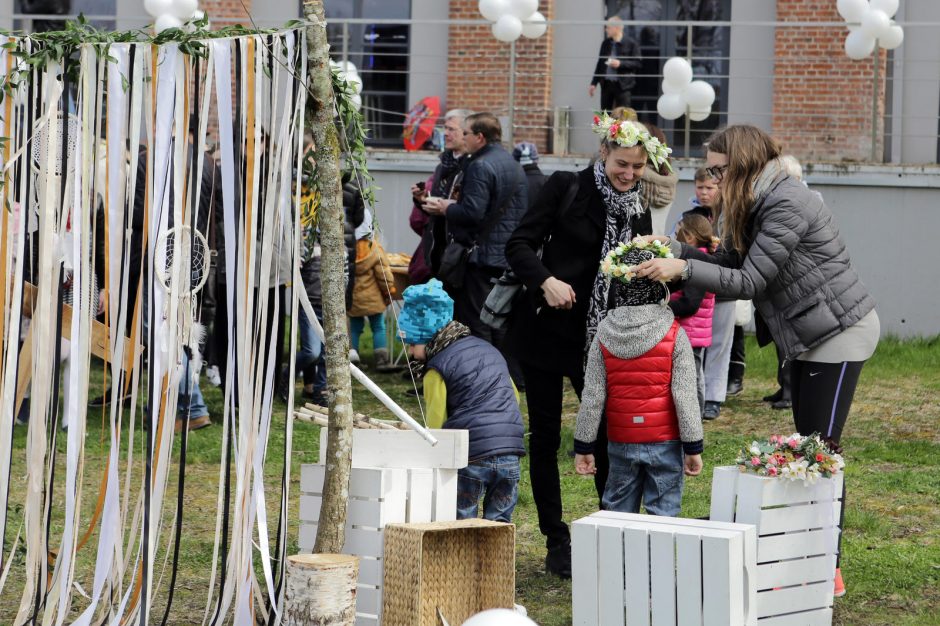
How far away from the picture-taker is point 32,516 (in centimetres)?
404

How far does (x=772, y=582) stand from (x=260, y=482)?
1.60 meters

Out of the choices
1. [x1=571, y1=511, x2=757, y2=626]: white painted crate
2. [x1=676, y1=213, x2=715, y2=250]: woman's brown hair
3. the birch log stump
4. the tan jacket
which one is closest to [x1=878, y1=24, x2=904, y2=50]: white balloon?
the tan jacket

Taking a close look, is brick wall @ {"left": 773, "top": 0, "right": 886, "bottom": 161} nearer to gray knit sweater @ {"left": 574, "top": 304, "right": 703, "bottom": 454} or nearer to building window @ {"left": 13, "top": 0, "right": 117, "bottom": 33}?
building window @ {"left": 13, "top": 0, "right": 117, "bottom": 33}

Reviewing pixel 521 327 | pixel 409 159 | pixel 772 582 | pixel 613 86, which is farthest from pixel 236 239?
pixel 613 86

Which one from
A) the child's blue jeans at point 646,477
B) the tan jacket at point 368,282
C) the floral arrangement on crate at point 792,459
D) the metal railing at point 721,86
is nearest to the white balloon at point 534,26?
the metal railing at point 721,86

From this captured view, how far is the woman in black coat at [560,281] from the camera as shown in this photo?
16.0 feet

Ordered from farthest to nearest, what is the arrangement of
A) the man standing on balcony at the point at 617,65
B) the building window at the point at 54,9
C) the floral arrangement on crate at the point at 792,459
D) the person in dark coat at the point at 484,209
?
1. the building window at the point at 54,9
2. the man standing on balcony at the point at 617,65
3. the person in dark coat at the point at 484,209
4. the floral arrangement on crate at the point at 792,459

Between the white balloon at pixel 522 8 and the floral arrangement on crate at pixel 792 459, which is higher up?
the white balloon at pixel 522 8

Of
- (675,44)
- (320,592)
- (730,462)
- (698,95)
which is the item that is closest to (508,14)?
(698,95)

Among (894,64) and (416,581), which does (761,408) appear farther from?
(894,64)

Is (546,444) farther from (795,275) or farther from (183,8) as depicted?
(183,8)

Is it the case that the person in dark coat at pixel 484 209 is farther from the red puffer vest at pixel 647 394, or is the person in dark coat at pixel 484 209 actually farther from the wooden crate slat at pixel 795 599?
the wooden crate slat at pixel 795 599

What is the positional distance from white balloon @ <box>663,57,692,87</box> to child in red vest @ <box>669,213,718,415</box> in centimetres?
403

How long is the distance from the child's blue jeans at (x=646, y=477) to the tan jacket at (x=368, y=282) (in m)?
5.30
